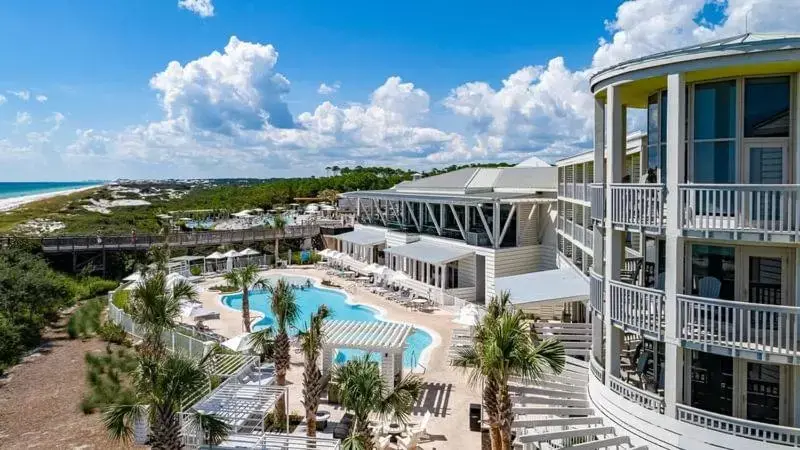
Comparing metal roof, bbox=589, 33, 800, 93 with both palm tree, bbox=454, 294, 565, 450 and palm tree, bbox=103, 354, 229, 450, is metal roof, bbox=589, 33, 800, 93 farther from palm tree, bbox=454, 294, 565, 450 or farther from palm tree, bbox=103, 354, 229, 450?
palm tree, bbox=103, 354, 229, 450

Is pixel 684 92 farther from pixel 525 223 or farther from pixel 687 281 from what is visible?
pixel 525 223

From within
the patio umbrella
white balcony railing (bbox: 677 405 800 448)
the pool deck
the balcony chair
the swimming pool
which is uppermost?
the balcony chair

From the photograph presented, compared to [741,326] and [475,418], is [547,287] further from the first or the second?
[741,326]

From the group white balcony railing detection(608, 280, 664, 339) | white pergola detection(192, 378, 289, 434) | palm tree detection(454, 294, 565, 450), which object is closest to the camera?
white balcony railing detection(608, 280, 664, 339)

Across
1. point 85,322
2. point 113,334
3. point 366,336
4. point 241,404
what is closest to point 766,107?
point 366,336

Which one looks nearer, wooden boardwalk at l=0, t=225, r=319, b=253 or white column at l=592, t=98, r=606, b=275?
white column at l=592, t=98, r=606, b=275

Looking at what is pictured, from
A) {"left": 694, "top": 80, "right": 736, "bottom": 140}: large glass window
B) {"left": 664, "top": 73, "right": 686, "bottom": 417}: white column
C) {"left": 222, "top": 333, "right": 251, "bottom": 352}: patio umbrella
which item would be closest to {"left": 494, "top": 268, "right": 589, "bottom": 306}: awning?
{"left": 664, "top": 73, "right": 686, "bottom": 417}: white column
